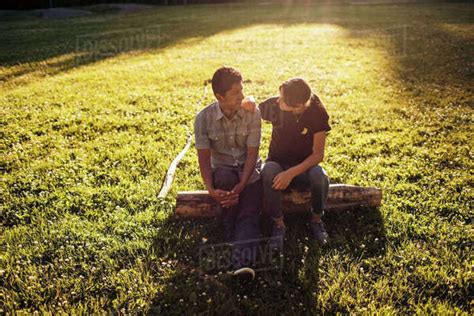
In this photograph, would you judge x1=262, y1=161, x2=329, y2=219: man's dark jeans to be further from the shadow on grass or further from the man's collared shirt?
the shadow on grass

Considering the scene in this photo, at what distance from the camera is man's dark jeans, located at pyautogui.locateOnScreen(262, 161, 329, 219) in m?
4.69

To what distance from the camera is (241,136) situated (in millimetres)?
5020

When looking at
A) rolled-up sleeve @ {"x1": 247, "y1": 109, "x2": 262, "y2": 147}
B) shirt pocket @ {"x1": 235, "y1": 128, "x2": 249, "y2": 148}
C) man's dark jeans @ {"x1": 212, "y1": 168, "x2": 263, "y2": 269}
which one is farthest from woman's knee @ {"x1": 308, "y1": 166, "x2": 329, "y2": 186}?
shirt pocket @ {"x1": 235, "y1": 128, "x2": 249, "y2": 148}

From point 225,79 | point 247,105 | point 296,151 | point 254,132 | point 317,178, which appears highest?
point 225,79

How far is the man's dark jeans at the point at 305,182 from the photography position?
Answer: 4.69 meters

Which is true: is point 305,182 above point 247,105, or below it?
below

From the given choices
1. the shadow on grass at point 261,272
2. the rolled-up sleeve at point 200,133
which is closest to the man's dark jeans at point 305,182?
the shadow on grass at point 261,272

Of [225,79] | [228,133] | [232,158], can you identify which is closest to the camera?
[225,79]

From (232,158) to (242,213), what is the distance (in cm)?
82

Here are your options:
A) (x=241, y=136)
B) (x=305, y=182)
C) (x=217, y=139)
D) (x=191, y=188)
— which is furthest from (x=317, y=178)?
(x=191, y=188)

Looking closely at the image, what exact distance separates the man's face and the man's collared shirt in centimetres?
19

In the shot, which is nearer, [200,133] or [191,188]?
[200,133]

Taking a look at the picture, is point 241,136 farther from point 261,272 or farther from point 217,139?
point 261,272

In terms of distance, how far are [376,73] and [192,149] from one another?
8.31m
